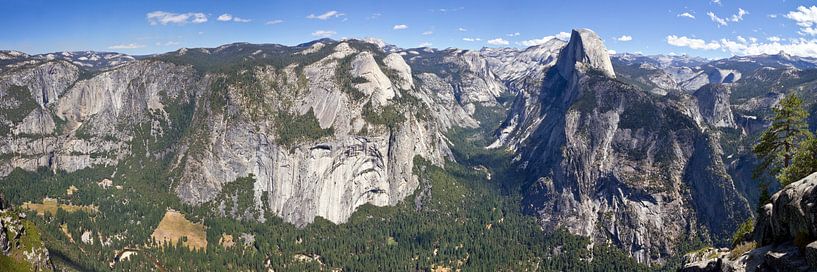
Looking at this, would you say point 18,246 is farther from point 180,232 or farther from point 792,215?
point 792,215

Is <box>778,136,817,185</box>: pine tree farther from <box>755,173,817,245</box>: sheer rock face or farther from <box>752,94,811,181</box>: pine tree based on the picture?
<box>755,173,817,245</box>: sheer rock face

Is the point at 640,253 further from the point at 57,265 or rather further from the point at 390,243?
the point at 57,265

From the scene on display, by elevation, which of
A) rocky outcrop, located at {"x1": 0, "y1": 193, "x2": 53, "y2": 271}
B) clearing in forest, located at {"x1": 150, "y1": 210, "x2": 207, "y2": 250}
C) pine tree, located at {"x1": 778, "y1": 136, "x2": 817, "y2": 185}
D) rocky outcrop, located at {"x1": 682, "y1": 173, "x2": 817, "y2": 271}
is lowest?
clearing in forest, located at {"x1": 150, "y1": 210, "x2": 207, "y2": 250}

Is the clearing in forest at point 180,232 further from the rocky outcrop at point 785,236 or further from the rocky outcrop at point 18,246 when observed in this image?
the rocky outcrop at point 785,236

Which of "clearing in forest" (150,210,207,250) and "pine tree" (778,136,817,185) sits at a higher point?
"pine tree" (778,136,817,185)

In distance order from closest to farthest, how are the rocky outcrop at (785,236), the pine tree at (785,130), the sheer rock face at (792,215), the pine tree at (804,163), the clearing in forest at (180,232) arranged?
1. the rocky outcrop at (785,236)
2. the sheer rock face at (792,215)
3. the pine tree at (804,163)
4. the pine tree at (785,130)
5. the clearing in forest at (180,232)

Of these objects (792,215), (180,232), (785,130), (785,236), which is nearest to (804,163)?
(785,130)

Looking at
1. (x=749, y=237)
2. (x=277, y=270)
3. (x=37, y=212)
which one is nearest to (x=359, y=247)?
(x=277, y=270)

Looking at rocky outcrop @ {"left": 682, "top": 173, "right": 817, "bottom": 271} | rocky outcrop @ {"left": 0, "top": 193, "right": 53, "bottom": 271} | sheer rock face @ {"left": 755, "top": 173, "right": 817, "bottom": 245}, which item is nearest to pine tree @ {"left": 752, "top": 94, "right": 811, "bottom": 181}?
rocky outcrop @ {"left": 682, "top": 173, "right": 817, "bottom": 271}

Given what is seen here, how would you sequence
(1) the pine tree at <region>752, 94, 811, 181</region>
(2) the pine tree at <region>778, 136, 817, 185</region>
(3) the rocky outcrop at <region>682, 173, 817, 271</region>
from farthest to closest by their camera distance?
(1) the pine tree at <region>752, 94, 811, 181</region>, (2) the pine tree at <region>778, 136, 817, 185</region>, (3) the rocky outcrop at <region>682, 173, 817, 271</region>

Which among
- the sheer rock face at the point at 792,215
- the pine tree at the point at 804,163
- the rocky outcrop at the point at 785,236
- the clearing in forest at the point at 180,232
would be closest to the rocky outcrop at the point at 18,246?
the clearing in forest at the point at 180,232
